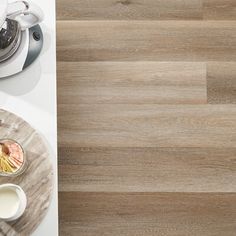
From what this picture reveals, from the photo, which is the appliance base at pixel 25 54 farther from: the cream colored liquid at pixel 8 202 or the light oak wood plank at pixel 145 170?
the light oak wood plank at pixel 145 170

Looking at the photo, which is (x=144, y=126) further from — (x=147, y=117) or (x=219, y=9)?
(x=219, y=9)

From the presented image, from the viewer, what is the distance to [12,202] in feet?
4.09

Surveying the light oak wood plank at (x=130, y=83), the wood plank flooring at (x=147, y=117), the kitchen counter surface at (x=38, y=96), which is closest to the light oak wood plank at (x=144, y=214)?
the wood plank flooring at (x=147, y=117)

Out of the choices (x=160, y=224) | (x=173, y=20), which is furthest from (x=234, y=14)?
(x=160, y=224)

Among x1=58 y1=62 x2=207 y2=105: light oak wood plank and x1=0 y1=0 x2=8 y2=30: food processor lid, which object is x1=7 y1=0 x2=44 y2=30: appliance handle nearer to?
x1=0 y1=0 x2=8 y2=30: food processor lid

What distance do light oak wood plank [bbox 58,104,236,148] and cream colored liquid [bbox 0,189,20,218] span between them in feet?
2.30

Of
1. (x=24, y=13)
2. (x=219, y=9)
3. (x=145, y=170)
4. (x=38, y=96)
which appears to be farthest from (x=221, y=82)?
(x=24, y=13)

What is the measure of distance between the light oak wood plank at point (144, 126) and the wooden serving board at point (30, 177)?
645mm

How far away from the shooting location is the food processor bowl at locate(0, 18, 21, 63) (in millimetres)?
1271

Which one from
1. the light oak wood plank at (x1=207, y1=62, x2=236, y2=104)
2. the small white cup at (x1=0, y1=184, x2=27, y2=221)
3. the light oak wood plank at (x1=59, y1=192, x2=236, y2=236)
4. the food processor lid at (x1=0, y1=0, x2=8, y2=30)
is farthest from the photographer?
the light oak wood plank at (x1=207, y1=62, x2=236, y2=104)

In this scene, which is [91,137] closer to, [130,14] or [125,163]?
[125,163]

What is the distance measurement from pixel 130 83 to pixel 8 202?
0.89 m

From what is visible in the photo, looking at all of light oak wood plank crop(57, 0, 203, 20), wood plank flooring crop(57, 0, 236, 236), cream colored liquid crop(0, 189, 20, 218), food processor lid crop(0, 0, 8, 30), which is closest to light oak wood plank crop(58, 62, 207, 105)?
wood plank flooring crop(57, 0, 236, 236)

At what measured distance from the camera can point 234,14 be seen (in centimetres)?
209
